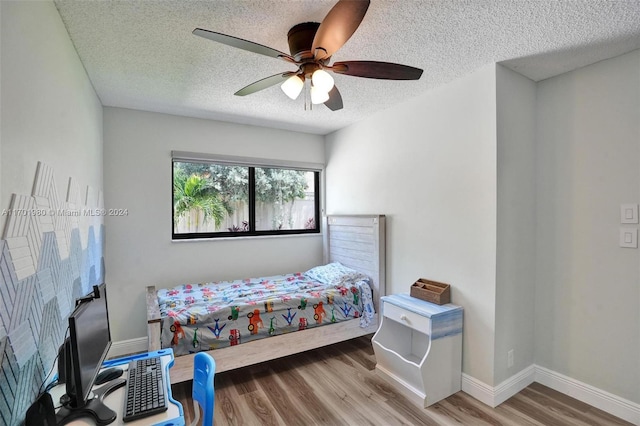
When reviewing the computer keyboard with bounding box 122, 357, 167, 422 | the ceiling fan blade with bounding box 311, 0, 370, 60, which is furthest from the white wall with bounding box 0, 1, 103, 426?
the ceiling fan blade with bounding box 311, 0, 370, 60

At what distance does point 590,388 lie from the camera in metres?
2.18

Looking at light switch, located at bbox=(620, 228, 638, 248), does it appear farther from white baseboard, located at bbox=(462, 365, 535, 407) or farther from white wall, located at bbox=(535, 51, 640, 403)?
white baseboard, located at bbox=(462, 365, 535, 407)

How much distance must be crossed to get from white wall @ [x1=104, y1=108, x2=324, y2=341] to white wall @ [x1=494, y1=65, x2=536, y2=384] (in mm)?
2539

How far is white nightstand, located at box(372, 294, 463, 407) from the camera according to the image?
2227 mm

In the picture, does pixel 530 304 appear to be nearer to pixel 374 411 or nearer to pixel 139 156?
pixel 374 411

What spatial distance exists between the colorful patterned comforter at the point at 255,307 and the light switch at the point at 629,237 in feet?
6.45

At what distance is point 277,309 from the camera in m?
2.63

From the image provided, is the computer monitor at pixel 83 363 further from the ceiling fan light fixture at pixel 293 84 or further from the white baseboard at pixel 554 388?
the white baseboard at pixel 554 388

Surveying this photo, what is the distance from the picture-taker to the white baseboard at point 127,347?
9.89 ft

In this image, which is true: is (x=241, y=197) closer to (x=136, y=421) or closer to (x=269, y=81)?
(x=269, y=81)

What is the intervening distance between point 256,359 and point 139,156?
2.28 meters

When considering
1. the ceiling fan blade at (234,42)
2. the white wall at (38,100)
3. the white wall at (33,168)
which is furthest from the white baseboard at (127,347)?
the ceiling fan blade at (234,42)

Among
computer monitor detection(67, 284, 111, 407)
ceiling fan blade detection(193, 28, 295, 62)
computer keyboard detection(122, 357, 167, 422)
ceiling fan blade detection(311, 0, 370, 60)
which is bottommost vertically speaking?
computer keyboard detection(122, 357, 167, 422)

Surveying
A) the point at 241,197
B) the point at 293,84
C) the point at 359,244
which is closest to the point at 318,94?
the point at 293,84
